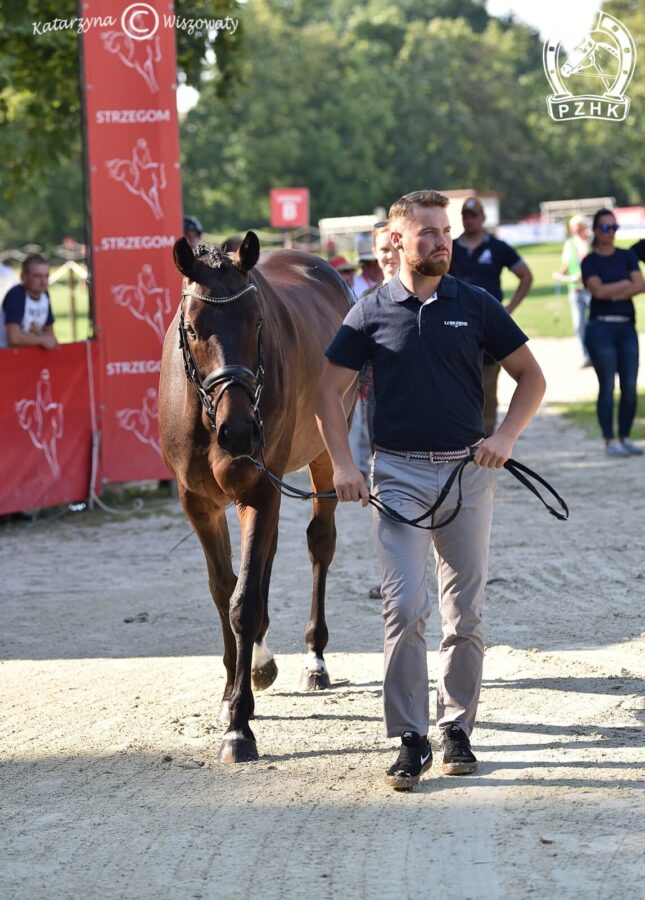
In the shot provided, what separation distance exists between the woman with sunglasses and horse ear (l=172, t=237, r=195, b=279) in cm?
789

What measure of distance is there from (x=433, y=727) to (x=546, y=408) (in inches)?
445

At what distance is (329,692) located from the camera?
6301 millimetres

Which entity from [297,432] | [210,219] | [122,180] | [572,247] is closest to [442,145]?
[210,219]

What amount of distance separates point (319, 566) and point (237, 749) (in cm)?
195

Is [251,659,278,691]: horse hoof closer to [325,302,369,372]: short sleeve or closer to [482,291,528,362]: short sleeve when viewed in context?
[325,302,369,372]: short sleeve

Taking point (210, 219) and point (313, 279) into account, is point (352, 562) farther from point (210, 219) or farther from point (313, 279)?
point (210, 219)

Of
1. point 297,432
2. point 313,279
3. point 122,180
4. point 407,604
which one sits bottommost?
point 407,604

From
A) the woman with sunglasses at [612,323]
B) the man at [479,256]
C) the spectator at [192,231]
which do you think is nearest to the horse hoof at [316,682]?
the man at [479,256]

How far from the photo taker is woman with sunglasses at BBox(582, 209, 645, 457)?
1252 cm

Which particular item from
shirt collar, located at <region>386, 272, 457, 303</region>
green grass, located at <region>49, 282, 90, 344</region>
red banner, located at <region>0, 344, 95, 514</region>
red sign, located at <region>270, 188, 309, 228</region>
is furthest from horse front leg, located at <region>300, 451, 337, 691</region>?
red sign, located at <region>270, 188, 309, 228</region>

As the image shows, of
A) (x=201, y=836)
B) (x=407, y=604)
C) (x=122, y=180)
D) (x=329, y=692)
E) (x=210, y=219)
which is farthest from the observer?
(x=210, y=219)

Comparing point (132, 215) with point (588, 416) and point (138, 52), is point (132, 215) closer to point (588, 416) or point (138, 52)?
point (138, 52)

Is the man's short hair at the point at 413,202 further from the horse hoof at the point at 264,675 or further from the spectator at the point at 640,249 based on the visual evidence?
the spectator at the point at 640,249

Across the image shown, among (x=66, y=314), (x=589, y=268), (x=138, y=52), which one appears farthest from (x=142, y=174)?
(x=66, y=314)
